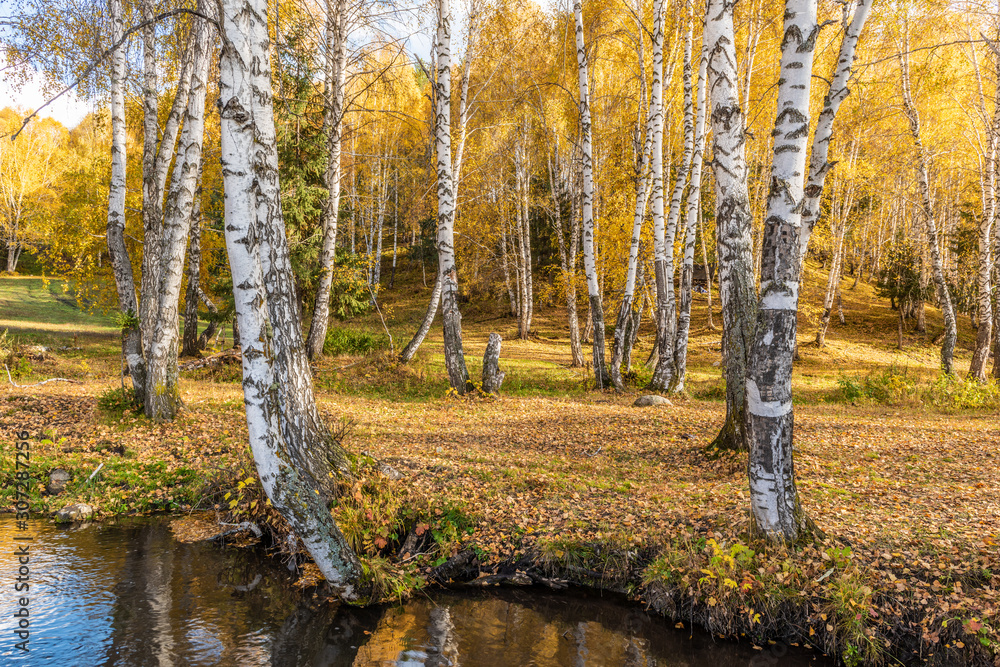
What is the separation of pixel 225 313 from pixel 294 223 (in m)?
3.25

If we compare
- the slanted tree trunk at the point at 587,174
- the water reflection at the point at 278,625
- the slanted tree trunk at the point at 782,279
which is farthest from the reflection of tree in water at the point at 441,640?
the slanted tree trunk at the point at 587,174

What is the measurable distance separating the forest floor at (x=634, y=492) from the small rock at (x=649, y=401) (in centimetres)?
30

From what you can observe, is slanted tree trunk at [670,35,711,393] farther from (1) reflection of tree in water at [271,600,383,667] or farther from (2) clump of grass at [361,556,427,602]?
(1) reflection of tree in water at [271,600,383,667]

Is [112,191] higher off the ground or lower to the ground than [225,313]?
higher

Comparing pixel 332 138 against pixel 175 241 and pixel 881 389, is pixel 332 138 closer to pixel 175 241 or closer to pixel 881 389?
pixel 175 241

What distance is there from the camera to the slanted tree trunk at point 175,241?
803 cm

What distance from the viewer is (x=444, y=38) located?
10906 mm

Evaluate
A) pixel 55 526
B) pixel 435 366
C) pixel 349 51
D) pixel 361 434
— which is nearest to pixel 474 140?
pixel 349 51

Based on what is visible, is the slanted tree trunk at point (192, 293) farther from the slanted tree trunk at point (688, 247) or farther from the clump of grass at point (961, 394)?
the clump of grass at point (961, 394)

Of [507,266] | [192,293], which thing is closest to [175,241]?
[192,293]

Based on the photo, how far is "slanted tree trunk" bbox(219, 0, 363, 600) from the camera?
4305 mm

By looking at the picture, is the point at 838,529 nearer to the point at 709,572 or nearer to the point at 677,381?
the point at 709,572

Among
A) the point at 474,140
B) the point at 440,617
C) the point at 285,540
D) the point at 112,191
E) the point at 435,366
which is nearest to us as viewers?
the point at 440,617

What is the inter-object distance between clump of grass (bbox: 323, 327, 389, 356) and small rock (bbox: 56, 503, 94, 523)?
358 inches
